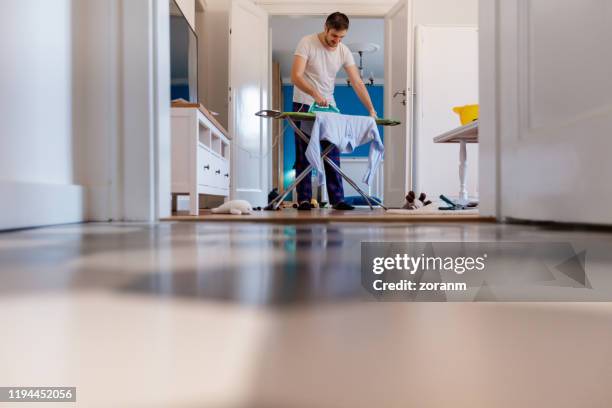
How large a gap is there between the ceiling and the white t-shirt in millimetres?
4040

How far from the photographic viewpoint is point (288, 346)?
0.30m

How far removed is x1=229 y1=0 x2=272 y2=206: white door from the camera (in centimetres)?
533

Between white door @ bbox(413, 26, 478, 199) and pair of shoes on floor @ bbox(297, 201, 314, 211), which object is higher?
white door @ bbox(413, 26, 478, 199)

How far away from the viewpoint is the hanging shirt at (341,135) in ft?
10.7

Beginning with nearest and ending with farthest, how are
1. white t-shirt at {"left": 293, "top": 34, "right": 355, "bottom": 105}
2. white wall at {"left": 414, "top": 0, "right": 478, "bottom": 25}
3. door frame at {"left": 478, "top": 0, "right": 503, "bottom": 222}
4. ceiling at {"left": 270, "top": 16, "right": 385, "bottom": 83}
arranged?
door frame at {"left": 478, "top": 0, "right": 503, "bottom": 222} → white t-shirt at {"left": 293, "top": 34, "right": 355, "bottom": 105} → white wall at {"left": 414, "top": 0, "right": 478, "bottom": 25} → ceiling at {"left": 270, "top": 16, "right": 385, "bottom": 83}

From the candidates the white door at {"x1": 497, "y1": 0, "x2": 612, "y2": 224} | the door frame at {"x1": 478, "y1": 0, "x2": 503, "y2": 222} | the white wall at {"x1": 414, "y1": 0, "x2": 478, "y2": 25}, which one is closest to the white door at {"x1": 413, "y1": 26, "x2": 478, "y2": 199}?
the white wall at {"x1": 414, "y1": 0, "x2": 478, "y2": 25}

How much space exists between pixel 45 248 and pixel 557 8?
162 centimetres

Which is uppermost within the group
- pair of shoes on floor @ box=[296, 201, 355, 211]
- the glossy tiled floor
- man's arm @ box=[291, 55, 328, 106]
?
man's arm @ box=[291, 55, 328, 106]

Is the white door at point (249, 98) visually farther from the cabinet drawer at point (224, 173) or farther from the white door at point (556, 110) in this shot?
the white door at point (556, 110)

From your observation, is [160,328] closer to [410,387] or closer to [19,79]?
[410,387]

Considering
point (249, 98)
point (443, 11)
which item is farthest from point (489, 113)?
point (443, 11)

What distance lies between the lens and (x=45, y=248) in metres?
0.94

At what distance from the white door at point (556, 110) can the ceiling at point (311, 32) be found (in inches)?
238

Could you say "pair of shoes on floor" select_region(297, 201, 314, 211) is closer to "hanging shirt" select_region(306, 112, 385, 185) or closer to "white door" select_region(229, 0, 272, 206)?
"hanging shirt" select_region(306, 112, 385, 185)
